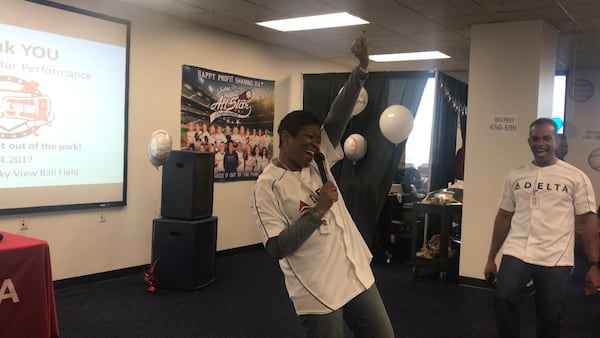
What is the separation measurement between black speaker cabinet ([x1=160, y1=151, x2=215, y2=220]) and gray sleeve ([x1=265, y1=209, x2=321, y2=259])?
Result: 280 centimetres

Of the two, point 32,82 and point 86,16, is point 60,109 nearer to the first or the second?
point 32,82

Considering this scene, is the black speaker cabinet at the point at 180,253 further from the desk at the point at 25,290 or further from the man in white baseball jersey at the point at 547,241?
the man in white baseball jersey at the point at 547,241

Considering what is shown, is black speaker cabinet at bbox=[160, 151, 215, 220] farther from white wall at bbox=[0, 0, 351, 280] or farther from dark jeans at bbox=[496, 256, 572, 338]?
dark jeans at bbox=[496, 256, 572, 338]

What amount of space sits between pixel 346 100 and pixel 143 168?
3400mm

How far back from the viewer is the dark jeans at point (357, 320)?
5.45 feet

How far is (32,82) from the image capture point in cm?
389

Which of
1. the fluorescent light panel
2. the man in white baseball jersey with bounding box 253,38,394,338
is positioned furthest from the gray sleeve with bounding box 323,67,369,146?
the fluorescent light panel

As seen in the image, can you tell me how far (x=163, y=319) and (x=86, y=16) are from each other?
2.65 m

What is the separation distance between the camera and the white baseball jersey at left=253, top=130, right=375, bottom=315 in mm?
1677

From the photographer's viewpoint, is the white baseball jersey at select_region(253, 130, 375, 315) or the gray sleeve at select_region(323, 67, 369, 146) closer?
the white baseball jersey at select_region(253, 130, 375, 315)

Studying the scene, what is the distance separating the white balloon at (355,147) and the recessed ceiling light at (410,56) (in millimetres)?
1985

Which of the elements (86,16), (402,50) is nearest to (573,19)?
(402,50)

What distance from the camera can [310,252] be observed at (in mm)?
1691

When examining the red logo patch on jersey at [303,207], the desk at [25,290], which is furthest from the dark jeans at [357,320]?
the desk at [25,290]
